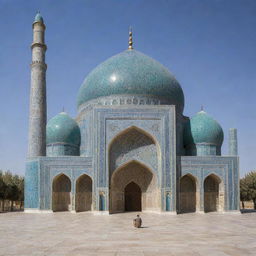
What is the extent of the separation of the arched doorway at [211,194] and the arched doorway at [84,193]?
5.69m

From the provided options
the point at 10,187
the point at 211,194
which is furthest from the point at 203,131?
the point at 10,187

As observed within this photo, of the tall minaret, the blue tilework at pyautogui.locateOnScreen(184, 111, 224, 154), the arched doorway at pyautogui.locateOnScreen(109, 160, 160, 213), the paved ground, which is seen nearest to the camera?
the paved ground

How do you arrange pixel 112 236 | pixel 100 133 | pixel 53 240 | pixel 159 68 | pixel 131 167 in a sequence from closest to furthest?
pixel 53 240 → pixel 112 236 → pixel 100 133 → pixel 131 167 → pixel 159 68

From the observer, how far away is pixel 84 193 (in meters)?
18.1

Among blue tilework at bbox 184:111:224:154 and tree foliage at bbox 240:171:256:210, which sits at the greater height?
blue tilework at bbox 184:111:224:154

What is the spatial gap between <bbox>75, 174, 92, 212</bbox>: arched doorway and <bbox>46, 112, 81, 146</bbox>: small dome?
2.56 m

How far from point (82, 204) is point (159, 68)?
8.16 m

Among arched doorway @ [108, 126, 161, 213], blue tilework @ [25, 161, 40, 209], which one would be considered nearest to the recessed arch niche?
arched doorway @ [108, 126, 161, 213]

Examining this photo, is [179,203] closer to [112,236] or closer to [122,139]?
[122,139]

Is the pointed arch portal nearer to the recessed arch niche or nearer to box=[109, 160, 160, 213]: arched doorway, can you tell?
box=[109, 160, 160, 213]: arched doorway

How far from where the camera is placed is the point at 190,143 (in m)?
19.4

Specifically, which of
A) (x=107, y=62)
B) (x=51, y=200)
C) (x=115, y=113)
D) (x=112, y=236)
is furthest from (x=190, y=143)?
(x=112, y=236)

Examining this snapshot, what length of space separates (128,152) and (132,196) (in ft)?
8.77

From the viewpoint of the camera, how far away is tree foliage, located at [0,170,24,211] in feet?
64.5
